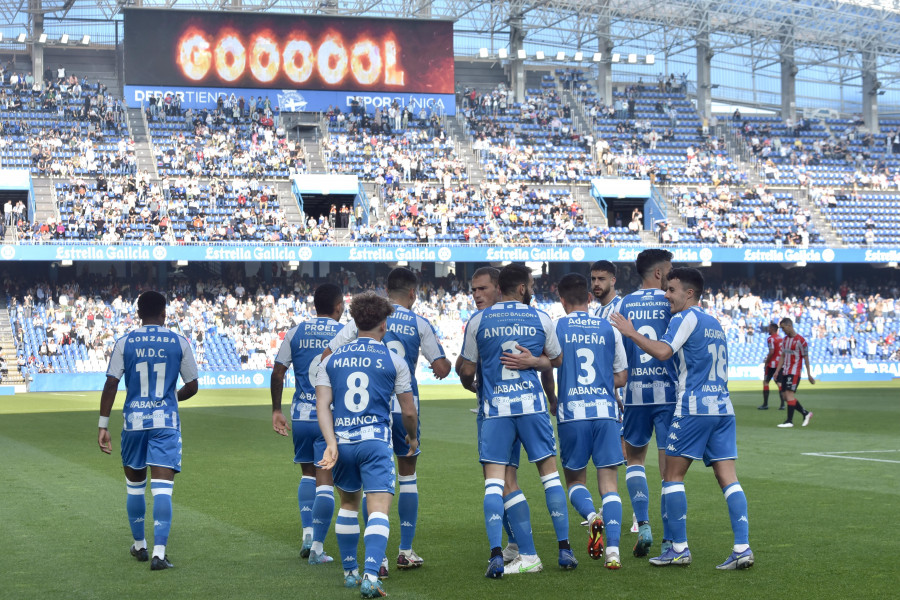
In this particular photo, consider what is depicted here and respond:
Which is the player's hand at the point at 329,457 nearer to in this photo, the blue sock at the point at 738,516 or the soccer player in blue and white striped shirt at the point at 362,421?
the soccer player in blue and white striped shirt at the point at 362,421

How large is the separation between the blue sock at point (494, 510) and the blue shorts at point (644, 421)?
1.63 m

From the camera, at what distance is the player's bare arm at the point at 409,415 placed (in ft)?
24.9

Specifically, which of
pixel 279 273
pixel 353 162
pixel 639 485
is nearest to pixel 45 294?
pixel 279 273

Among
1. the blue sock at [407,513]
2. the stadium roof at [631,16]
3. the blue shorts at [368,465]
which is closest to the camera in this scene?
the blue shorts at [368,465]

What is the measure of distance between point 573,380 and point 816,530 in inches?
123

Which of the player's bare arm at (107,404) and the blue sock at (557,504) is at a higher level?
the player's bare arm at (107,404)

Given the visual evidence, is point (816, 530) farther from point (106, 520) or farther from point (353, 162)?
point (353, 162)

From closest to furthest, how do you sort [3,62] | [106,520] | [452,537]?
1. [452,537]
2. [106,520]
3. [3,62]

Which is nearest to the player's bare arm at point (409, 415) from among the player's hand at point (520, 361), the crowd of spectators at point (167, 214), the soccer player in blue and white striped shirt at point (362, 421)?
the soccer player in blue and white striped shirt at point (362, 421)

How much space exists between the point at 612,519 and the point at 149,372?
3766 mm

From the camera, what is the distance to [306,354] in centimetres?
893

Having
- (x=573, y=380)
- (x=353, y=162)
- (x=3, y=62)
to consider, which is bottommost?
(x=573, y=380)

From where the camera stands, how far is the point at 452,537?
9.71 meters

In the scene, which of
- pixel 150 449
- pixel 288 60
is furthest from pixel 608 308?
pixel 288 60
